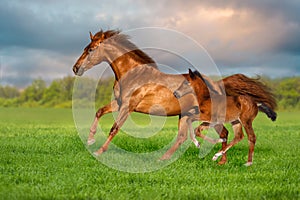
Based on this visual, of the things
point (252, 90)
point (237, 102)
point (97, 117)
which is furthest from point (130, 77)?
point (252, 90)

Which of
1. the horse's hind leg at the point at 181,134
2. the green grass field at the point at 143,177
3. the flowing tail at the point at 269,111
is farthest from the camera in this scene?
the horse's hind leg at the point at 181,134

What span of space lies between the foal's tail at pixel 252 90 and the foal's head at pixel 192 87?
1.58 feet

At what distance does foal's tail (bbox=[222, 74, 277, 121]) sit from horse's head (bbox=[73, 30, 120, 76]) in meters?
2.71

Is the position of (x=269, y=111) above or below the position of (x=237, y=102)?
below

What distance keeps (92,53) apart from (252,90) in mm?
3527

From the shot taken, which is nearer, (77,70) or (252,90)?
(77,70)

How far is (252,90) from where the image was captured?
9531mm

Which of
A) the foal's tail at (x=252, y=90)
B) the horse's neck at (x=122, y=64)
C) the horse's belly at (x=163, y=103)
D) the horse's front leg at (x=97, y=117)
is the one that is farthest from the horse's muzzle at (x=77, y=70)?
the foal's tail at (x=252, y=90)

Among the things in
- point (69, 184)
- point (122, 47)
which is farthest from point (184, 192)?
point (122, 47)

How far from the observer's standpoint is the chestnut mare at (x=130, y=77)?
936 centimetres

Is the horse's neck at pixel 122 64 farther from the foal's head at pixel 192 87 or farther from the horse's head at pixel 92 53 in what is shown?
the foal's head at pixel 192 87

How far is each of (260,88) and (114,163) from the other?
140 inches

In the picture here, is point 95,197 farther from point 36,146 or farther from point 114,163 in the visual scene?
point 36,146

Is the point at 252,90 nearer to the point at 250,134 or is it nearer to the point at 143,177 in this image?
the point at 250,134
